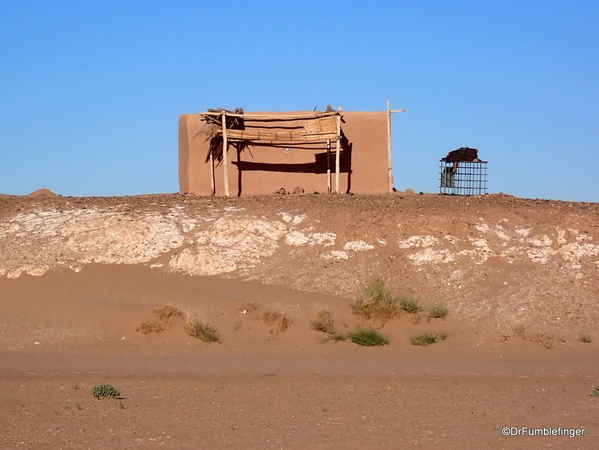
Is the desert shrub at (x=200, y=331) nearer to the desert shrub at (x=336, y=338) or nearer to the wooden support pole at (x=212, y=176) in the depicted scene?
the desert shrub at (x=336, y=338)

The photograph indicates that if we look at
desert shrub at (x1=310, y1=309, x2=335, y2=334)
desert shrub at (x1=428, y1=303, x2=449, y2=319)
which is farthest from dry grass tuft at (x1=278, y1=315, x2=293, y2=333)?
desert shrub at (x1=428, y1=303, x2=449, y2=319)

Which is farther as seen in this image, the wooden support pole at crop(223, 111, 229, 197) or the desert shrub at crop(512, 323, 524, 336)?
the wooden support pole at crop(223, 111, 229, 197)

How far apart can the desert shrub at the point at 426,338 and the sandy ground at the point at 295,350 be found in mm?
114

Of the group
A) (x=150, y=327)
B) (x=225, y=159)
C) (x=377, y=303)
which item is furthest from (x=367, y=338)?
(x=225, y=159)

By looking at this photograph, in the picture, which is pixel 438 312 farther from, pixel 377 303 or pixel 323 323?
pixel 323 323

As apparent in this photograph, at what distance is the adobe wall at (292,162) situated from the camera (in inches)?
826

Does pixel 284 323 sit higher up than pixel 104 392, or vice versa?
pixel 284 323

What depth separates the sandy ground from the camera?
29.6 feet

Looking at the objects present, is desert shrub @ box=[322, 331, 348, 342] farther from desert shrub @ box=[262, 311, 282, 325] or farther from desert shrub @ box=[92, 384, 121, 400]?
desert shrub @ box=[92, 384, 121, 400]

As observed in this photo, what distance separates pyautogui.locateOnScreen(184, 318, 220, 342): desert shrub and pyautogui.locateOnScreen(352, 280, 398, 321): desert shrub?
9.06 ft

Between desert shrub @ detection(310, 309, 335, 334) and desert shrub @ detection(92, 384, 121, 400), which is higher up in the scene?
desert shrub @ detection(310, 309, 335, 334)

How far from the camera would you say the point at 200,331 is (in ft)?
47.8

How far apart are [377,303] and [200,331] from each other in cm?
337

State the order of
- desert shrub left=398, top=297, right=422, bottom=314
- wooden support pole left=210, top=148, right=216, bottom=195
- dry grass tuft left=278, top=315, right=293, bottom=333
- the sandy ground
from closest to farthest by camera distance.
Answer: the sandy ground, dry grass tuft left=278, top=315, right=293, bottom=333, desert shrub left=398, top=297, right=422, bottom=314, wooden support pole left=210, top=148, right=216, bottom=195
